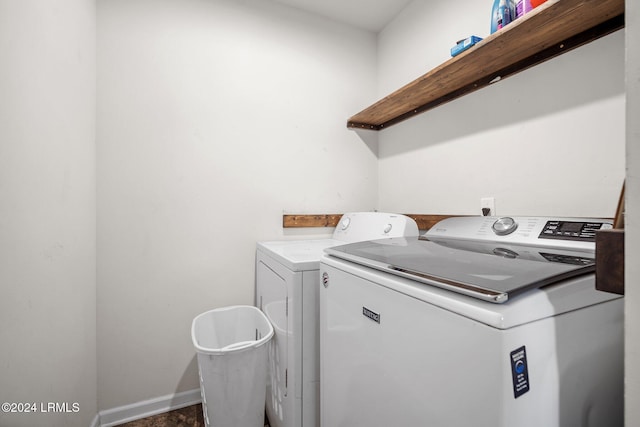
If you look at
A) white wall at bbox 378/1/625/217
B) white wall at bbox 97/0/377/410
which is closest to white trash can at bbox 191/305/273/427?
white wall at bbox 97/0/377/410

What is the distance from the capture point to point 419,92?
5.26 ft

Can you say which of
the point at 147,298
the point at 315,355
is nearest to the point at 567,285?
the point at 315,355

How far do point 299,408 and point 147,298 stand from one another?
41.9 inches

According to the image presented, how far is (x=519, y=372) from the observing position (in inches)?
18.6

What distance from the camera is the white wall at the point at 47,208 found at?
79 cm

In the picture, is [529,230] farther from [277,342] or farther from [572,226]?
[277,342]

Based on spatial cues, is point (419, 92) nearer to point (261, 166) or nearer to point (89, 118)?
point (261, 166)

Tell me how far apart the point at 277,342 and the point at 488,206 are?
1234 mm

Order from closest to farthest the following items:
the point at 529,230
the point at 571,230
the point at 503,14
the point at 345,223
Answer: the point at 571,230 → the point at 529,230 → the point at 503,14 → the point at 345,223

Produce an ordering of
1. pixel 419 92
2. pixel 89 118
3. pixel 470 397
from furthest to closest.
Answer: pixel 419 92, pixel 89 118, pixel 470 397

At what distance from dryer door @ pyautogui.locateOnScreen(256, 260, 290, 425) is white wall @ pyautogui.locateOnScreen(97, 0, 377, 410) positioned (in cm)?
41

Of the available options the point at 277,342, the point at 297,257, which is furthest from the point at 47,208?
the point at 277,342

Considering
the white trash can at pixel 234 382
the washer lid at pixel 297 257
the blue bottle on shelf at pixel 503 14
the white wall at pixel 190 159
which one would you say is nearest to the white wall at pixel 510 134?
the blue bottle on shelf at pixel 503 14

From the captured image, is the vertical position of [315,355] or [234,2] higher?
[234,2]
